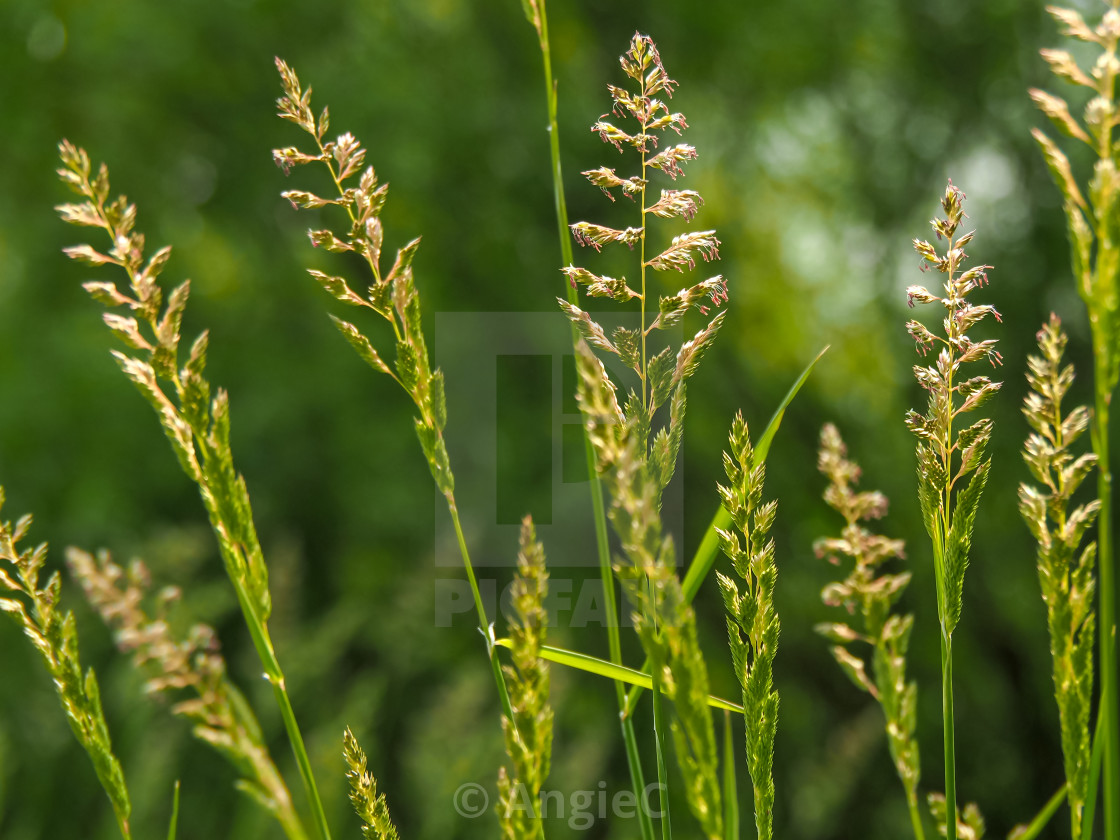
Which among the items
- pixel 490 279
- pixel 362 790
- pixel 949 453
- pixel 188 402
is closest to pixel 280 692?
pixel 362 790

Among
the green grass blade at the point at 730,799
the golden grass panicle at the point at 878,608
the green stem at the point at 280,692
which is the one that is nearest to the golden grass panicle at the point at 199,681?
the green stem at the point at 280,692

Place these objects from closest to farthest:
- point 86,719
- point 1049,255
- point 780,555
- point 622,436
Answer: point 622,436
point 86,719
point 780,555
point 1049,255

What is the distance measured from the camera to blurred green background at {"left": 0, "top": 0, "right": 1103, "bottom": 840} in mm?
5844

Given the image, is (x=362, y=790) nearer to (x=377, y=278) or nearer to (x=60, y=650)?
(x=60, y=650)

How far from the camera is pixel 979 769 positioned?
19.3ft

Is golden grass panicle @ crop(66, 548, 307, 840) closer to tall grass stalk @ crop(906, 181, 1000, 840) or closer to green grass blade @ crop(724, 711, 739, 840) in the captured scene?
green grass blade @ crop(724, 711, 739, 840)

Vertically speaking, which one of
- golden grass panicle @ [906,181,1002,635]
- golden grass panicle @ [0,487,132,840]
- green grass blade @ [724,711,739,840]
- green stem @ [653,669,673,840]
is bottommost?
green grass blade @ [724,711,739,840]

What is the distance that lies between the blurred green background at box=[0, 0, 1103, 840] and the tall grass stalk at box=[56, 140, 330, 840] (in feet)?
15.8

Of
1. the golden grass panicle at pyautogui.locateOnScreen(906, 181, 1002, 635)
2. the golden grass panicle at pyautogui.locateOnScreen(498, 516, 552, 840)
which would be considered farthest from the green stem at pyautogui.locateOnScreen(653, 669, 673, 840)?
the golden grass panicle at pyautogui.locateOnScreen(906, 181, 1002, 635)

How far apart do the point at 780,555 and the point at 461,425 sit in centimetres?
228

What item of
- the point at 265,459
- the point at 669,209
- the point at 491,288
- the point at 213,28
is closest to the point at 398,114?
the point at 491,288

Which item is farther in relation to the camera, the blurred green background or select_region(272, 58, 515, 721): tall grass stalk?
the blurred green background

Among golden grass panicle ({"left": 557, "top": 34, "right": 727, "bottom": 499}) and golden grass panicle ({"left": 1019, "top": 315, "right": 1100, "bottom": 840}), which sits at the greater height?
golden grass panicle ({"left": 557, "top": 34, "right": 727, "bottom": 499})

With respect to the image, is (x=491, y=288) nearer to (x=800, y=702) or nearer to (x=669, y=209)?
(x=800, y=702)
